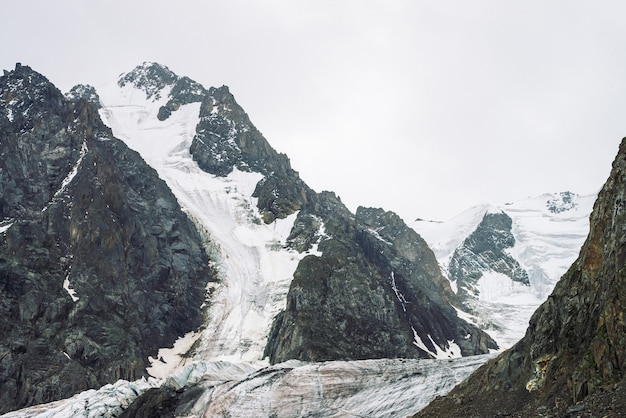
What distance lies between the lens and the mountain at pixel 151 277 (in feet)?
269

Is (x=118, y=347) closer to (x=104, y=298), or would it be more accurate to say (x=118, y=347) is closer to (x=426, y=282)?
(x=104, y=298)

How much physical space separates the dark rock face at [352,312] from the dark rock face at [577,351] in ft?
201

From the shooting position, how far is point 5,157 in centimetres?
10412

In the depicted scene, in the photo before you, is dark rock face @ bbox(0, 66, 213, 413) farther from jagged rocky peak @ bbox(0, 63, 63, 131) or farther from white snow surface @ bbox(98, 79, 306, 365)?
white snow surface @ bbox(98, 79, 306, 365)

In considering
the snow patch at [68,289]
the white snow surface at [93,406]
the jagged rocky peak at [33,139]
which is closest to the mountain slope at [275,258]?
the snow patch at [68,289]

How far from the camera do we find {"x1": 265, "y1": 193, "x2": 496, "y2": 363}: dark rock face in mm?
87875

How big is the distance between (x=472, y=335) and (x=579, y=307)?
11204cm

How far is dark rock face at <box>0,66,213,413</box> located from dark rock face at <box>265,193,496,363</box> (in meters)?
21.9

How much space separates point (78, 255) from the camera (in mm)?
94562

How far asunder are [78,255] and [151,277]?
15503mm

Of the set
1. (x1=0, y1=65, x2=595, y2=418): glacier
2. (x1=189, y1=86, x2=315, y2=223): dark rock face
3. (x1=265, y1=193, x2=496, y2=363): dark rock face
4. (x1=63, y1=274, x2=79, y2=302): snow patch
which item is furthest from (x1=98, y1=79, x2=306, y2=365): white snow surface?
(x1=63, y1=274, x2=79, y2=302): snow patch

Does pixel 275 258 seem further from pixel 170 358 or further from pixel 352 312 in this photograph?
pixel 170 358

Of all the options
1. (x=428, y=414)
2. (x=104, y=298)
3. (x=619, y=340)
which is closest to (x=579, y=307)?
(x=619, y=340)

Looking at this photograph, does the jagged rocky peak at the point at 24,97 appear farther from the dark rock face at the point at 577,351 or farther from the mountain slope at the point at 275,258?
the dark rock face at the point at 577,351
